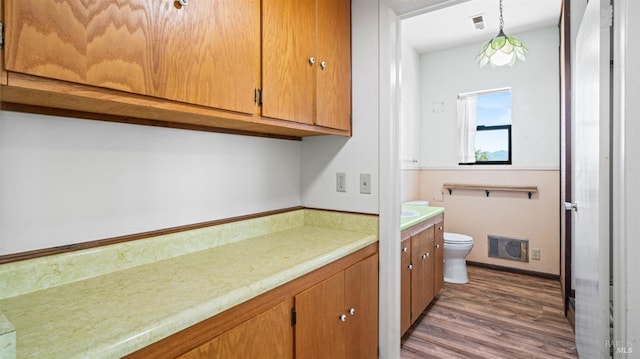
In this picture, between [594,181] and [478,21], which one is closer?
[594,181]

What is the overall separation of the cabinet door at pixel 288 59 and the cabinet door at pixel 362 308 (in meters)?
0.77

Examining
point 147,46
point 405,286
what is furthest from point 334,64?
point 405,286

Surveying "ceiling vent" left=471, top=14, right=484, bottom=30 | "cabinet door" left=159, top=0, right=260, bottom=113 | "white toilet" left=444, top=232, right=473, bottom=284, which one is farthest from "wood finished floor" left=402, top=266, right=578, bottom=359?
"ceiling vent" left=471, top=14, right=484, bottom=30

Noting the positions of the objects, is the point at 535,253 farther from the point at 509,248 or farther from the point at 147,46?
the point at 147,46

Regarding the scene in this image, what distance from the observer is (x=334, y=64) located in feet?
5.18

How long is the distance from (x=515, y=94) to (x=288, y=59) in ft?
10.3

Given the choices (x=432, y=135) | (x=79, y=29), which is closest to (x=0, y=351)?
(x=79, y=29)

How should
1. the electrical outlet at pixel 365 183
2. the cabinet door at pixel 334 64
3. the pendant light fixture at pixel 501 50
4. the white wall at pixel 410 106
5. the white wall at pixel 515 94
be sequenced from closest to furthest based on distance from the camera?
the cabinet door at pixel 334 64 → the electrical outlet at pixel 365 183 → the pendant light fixture at pixel 501 50 → the white wall at pixel 515 94 → the white wall at pixel 410 106

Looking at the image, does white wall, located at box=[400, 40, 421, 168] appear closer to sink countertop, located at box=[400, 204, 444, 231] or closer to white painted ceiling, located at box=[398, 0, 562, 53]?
white painted ceiling, located at box=[398, 0, 562, 53]

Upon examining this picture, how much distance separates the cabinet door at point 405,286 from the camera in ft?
6.36

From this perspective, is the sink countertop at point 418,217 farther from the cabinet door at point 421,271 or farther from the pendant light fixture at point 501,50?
the pendant light fixture at point 501,50

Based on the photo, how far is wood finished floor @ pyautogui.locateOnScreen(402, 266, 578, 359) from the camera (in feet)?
6.47

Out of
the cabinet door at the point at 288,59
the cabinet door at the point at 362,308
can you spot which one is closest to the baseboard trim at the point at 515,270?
the cabinet door at the point at 362,308

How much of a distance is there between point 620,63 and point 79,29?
1716mm
